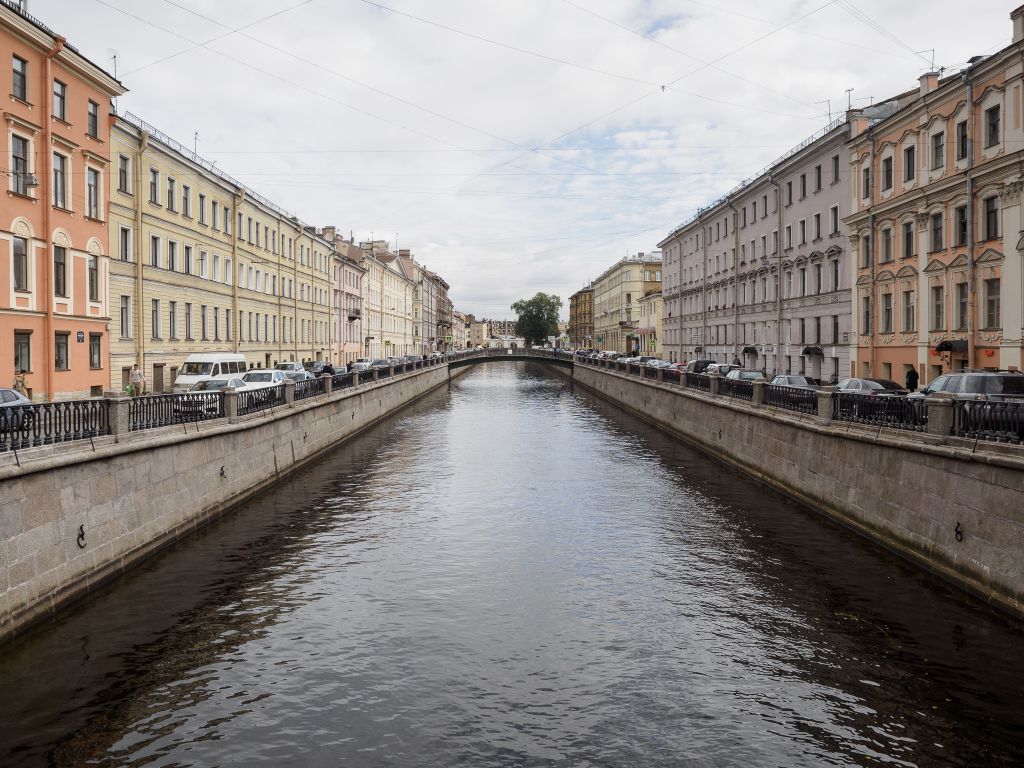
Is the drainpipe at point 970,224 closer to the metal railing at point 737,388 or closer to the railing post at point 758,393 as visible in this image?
the metal railing at point 737,388

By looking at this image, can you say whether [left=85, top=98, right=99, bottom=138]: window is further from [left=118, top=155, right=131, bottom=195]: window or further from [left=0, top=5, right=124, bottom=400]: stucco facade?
[left=118, top=155, right=131, bottom=195]: window

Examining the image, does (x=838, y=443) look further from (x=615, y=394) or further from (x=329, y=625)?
(x=615, y=394)

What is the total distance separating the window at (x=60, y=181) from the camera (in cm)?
2720

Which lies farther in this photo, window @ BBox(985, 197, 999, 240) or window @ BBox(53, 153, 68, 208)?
window @ BBox(53, 153, 68, 208)

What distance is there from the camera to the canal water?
28.0 feet

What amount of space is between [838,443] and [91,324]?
86.9 feet

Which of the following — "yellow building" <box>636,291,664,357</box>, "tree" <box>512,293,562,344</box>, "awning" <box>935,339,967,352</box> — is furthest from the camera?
"tree" <box>512,293,562,344</box>

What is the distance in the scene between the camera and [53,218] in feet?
88.4

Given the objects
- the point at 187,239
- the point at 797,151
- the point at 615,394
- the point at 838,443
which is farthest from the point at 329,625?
the point at 615,394

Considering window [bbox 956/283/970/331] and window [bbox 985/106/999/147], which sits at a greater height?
window [bbox 985/106/999/147]

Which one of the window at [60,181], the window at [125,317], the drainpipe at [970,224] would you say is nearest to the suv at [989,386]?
the drainpipe at [970,224]

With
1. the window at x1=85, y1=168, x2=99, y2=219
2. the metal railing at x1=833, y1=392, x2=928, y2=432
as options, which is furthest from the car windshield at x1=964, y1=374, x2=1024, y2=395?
the window at x1=85, y1=168, x2=99, y2=219

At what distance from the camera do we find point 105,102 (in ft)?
100.0

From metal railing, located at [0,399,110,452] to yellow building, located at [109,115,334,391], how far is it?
19.5 metres
